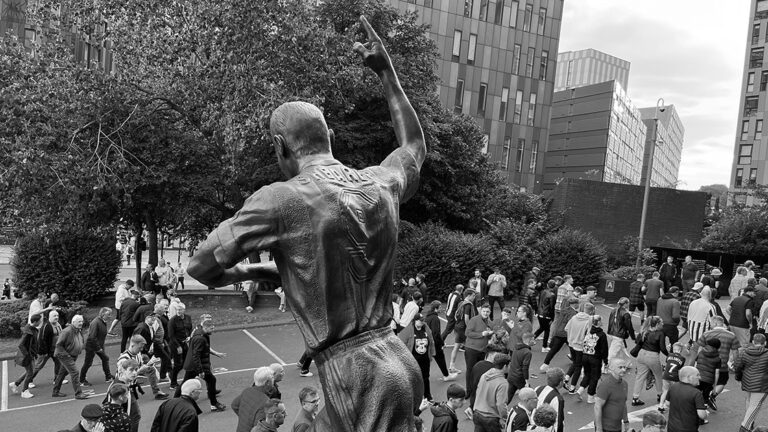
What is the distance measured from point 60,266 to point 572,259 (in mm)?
18307

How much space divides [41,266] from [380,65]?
19.1 m

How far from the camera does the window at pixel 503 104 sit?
166 feet

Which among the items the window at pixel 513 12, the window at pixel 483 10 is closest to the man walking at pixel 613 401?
the window at pixel 483 10

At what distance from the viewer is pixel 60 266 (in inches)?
742

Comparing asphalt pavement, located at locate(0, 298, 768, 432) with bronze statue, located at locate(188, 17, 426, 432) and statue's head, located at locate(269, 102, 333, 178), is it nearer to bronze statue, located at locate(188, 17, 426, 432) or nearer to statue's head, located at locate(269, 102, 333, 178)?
bronze statue, located at locate(188, 17, 426, 432)

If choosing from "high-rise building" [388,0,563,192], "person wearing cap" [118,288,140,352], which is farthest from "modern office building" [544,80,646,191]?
"person wearing cap" [118,288,140,352]

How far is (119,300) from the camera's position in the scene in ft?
51.4

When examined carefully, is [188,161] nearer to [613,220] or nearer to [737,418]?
[737,418]

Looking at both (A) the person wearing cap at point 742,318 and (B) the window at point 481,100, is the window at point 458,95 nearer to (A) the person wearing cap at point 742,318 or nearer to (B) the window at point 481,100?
(B) the window at point 481,100

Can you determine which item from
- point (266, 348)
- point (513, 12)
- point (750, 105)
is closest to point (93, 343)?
point (266, 348)

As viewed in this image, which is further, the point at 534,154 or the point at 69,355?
the point at 534,154

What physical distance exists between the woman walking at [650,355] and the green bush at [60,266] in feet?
51.3

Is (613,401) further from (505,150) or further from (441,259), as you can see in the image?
(505,150)

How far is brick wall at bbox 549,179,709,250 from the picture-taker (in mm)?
33250
